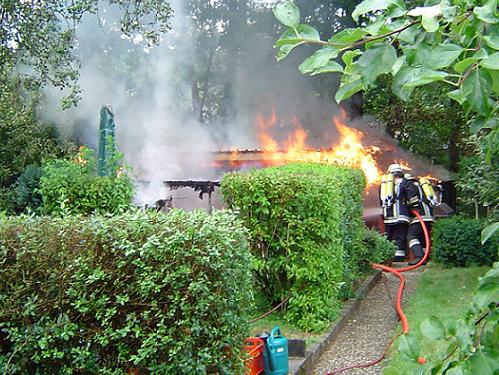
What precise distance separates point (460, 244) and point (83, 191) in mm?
6981

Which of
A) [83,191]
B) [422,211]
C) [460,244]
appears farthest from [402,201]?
[83,191]

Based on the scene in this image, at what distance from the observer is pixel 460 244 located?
10758 mm

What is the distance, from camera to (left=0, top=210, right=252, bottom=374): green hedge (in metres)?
3.53

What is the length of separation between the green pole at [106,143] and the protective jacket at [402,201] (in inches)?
278

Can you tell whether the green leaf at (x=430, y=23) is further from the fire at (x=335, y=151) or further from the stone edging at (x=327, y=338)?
the fire at (x=335, y=151)

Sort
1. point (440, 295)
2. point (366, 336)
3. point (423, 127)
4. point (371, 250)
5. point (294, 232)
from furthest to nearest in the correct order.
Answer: point (423, 127) < point (371, 250) < point (440, 295) < point (366, 336) < point (294, 232)

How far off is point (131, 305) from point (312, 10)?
51.5ft

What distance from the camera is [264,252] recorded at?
6.63 m

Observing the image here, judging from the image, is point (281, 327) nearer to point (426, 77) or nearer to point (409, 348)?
point (409, 348)

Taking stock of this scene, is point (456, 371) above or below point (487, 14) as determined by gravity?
below

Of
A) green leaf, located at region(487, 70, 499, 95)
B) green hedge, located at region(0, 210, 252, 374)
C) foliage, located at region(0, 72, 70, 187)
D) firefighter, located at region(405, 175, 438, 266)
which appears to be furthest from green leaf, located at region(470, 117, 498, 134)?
foliage, located at region(0, 72, 70, 187)

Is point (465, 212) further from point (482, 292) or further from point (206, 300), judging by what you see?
point (482, 292)

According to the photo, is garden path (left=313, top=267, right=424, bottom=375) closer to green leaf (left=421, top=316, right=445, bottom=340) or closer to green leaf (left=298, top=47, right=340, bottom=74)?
green leaf (left=421, top=316, right=445, bottom=340)

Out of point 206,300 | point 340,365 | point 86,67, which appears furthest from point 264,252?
point 86,67
